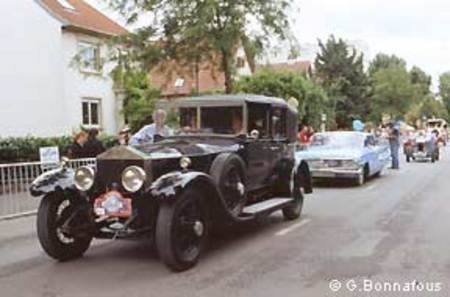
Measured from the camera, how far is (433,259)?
8.44m

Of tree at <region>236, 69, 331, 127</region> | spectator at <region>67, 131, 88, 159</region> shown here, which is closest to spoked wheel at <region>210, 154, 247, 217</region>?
spectator at <region>67, 131, 88, 159</region>

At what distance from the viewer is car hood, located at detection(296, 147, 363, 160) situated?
18.5 meters

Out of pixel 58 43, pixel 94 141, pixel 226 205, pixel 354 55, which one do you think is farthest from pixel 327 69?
pixel 226 205

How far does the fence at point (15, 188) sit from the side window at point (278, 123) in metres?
3.84

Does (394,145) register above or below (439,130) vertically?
below

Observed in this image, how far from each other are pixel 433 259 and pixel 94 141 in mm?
8097

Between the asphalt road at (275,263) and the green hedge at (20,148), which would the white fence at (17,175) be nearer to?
the asphalt road at (275,263)

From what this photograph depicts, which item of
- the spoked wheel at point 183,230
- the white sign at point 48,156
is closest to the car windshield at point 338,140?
the white sign at point 48,156

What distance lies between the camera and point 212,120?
34.6ft

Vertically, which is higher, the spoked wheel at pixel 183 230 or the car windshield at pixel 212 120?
the car windshield at pixel 212 120

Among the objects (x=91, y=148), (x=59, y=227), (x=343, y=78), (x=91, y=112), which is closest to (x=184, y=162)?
(x=59, y=227)

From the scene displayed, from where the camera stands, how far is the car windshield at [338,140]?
2001 cm

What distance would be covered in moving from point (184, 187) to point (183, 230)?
502 millimetres

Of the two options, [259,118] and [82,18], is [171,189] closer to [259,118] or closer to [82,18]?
[259,118]
